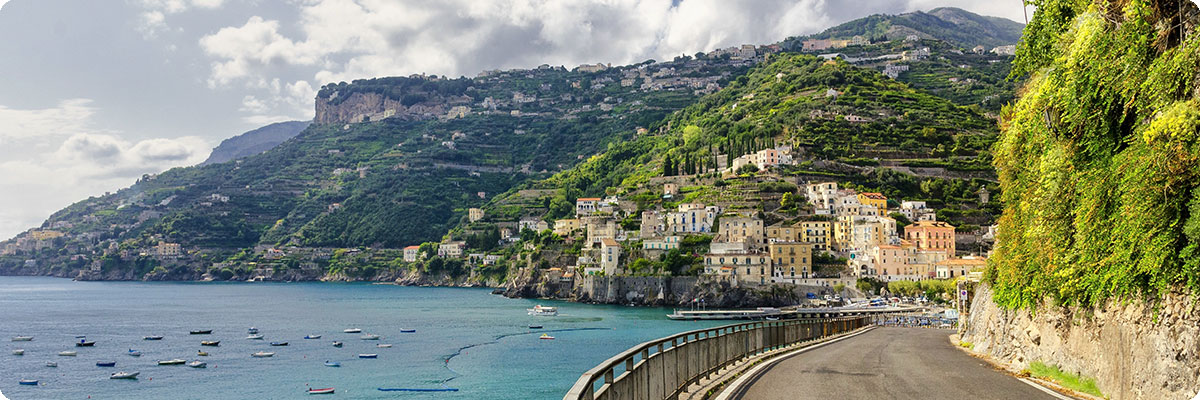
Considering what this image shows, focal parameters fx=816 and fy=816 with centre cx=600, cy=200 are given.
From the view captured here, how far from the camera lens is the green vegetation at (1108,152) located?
9.99 meters

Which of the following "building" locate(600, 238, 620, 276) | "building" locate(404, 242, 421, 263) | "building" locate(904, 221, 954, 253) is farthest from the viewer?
"building" locate(404, 242, 421, 263)

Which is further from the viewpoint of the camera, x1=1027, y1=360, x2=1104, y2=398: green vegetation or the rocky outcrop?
x1=1027, y1=360, x2=1104, y2=398: green vegetation

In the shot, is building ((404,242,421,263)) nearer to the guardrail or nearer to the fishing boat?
the fishing boat

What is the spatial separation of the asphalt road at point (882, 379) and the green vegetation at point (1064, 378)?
51 centimetres

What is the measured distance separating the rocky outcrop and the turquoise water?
2661 centimetres

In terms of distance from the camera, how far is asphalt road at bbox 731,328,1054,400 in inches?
485

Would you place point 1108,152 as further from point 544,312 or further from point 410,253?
point 410,253

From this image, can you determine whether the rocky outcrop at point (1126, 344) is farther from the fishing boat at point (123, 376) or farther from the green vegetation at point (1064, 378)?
the fishing boat at point (123, 376)

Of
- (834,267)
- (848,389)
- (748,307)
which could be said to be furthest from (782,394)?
(834,267)

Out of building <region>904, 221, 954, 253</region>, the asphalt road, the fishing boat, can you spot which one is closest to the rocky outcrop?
the asphalt road

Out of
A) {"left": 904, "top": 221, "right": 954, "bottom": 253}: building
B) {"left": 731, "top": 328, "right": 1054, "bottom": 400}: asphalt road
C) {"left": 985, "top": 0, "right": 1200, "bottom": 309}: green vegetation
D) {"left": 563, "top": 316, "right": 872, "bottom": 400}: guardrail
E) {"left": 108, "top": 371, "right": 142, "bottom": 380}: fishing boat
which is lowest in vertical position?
{"left": 108, "top": 371, "right": 142, "bottom": 380}: fishing boat

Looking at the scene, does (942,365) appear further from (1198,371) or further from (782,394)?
(1198,371)

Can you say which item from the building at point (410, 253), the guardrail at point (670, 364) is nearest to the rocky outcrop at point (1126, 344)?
the guardrail at point (670, 364)

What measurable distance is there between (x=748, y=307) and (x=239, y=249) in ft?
472
